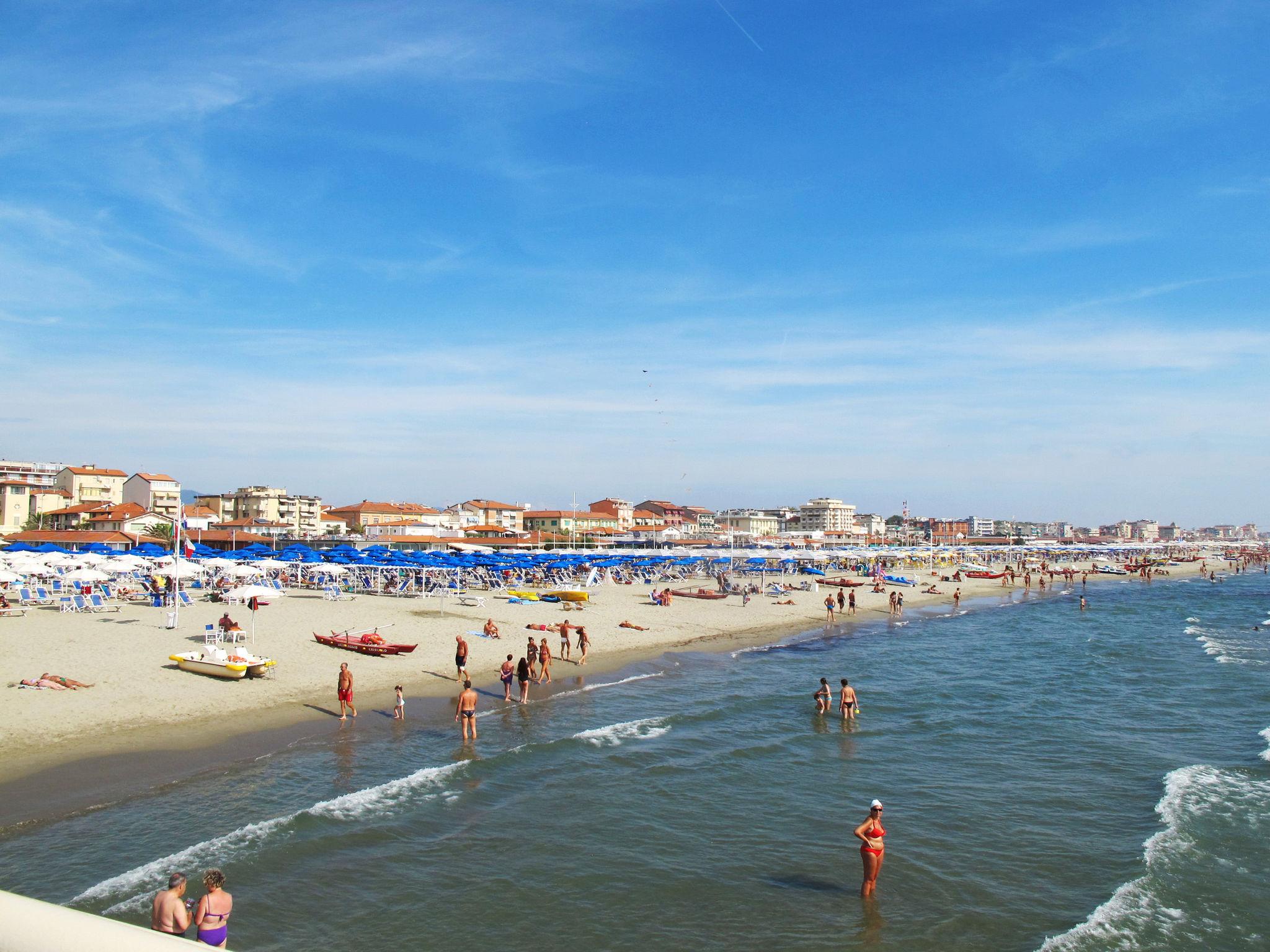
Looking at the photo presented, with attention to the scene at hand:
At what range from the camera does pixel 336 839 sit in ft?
38.2

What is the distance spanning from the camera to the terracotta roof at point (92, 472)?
95.6 meters

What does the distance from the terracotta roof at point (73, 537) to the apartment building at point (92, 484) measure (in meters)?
30.2

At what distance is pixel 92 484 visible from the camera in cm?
9531


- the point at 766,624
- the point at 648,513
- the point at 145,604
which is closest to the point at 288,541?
the point at 145,604

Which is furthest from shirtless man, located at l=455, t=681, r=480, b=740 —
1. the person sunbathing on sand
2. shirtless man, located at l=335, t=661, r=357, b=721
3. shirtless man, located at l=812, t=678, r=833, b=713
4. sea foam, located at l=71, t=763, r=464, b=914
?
shirtless man, located at l=812, t=678, r=833, b=713

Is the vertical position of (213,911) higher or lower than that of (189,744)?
higher

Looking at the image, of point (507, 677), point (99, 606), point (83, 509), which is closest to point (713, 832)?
point (507, 677)

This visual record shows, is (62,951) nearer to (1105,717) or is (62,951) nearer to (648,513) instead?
(1105,717)

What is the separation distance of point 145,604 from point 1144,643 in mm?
39895

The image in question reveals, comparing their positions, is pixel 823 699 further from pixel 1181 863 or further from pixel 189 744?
pixel 189 744

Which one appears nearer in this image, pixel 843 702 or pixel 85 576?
pixel 843 702

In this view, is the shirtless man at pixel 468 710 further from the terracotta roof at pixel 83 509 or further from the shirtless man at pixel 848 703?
the terracotta roof at pixel 83 509

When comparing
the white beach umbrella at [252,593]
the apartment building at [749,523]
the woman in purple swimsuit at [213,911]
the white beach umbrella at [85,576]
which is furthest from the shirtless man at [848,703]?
the apartment building at [749,523]

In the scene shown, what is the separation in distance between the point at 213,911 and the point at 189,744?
9.49 m
